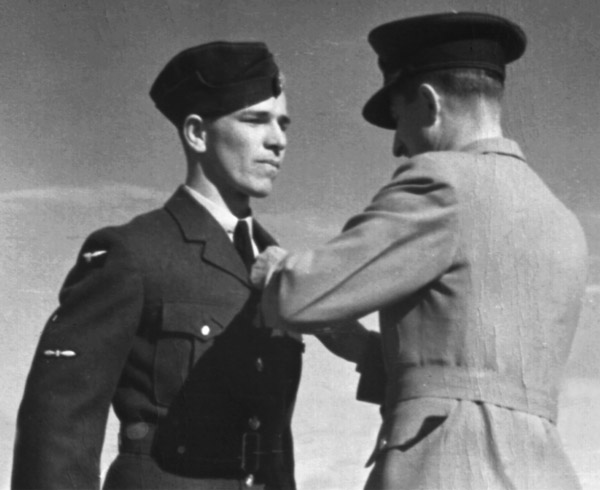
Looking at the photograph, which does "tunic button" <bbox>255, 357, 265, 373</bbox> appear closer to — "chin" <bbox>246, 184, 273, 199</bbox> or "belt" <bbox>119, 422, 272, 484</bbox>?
"belt" <bbox>119, 422, 272, 484</bbox>

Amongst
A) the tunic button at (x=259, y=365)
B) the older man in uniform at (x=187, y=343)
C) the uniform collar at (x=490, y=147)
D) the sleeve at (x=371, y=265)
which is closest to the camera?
the sleeve at (x=371, y=265)

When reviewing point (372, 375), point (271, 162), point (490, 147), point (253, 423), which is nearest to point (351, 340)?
point (372, 375)

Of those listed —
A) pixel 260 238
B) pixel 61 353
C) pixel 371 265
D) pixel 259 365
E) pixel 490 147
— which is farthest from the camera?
pixel 260 238

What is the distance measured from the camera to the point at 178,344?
2.44 metres

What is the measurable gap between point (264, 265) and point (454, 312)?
1.12 feet

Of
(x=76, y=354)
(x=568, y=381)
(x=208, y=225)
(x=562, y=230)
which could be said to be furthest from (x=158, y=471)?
(x=568, y=381)

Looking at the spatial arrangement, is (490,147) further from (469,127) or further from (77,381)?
(77,381)

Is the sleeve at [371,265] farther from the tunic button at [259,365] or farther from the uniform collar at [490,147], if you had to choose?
the tunic button at [259,365]

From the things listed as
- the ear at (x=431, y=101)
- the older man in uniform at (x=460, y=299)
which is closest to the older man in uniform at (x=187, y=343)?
the older man in uniform at (x=460, y=299)

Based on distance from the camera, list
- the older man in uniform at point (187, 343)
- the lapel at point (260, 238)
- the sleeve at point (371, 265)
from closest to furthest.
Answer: the sleeve at point (371, 265) → the older man in uniform at point (187, 343) → the lapel at point (260, 238)

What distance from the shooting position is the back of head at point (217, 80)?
2594 mm

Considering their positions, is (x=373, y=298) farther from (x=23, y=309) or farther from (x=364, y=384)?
(x=23, y=309)

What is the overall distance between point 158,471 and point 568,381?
1222 mm

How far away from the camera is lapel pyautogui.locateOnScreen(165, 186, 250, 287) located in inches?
99.3
